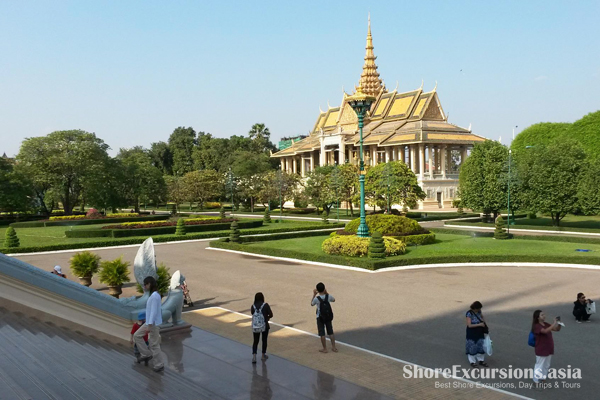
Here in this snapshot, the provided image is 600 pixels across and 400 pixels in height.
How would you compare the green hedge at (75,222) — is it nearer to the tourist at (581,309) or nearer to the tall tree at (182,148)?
the tourist at (581,309)

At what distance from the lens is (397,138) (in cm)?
6500

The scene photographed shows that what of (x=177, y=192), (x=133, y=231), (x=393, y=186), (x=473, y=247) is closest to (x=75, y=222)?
(x=133, y=231)

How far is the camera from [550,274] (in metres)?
19.1

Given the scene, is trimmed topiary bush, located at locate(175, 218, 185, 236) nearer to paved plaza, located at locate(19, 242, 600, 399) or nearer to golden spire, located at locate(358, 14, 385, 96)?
paved plaza, located at locate(19, 242, 600, 399)

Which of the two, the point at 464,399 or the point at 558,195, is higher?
the point at 558,195

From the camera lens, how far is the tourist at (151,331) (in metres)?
8.83

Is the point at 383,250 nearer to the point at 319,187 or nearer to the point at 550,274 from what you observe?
the point at 550,274

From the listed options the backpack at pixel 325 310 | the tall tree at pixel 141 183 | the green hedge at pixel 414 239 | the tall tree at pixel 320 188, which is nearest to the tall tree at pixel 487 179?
the green hedge at pixel 414 239

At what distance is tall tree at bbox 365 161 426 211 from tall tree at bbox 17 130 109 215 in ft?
91.1

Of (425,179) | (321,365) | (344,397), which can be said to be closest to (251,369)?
(321,365)

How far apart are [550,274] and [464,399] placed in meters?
13.0

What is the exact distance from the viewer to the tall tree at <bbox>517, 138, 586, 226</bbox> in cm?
3456

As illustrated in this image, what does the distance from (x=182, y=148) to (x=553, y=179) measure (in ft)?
274

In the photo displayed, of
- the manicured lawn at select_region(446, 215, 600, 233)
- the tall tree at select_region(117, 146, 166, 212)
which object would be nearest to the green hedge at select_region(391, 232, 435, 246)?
the manicured lawn at select_region(446, 215, 600, 233)
